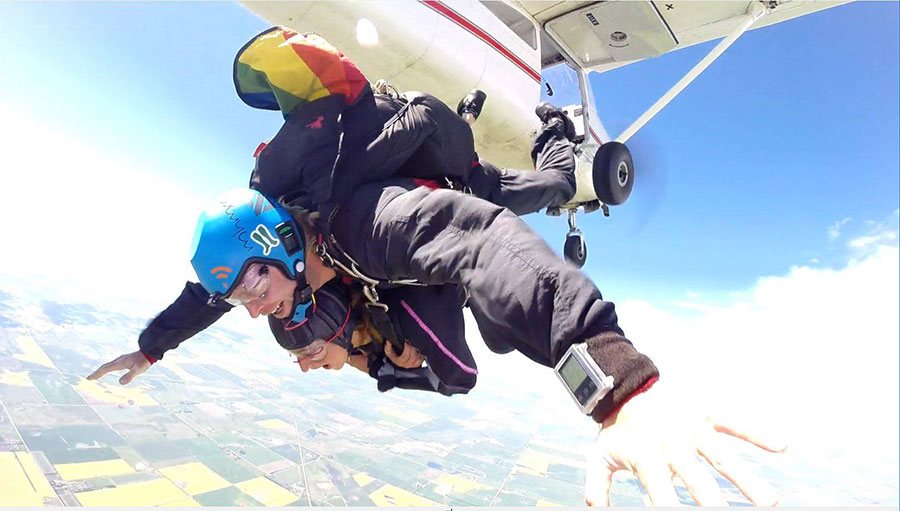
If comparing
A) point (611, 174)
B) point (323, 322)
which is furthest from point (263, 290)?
point (611, 174)

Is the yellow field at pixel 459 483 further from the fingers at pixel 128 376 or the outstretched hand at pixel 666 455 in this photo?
the outstretched hand at pixel 666 455

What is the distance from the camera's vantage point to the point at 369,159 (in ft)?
4.76

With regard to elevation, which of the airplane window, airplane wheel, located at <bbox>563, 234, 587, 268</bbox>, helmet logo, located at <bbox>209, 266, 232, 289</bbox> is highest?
the airplane window

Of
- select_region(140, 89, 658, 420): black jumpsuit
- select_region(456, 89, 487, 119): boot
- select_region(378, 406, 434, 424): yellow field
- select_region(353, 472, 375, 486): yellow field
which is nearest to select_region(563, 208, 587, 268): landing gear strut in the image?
select_region(456, 89, 487, 119): boot

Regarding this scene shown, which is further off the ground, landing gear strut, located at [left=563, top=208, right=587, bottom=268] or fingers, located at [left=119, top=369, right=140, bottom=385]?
fingers, located at [left=119, top=369, right=140, bottom=385]

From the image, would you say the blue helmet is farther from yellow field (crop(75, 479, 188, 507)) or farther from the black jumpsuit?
yellow field (crop(75, 479, 188, 507))

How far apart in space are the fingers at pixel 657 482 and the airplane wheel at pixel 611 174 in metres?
3.65

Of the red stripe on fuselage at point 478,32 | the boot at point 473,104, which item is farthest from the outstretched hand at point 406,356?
the red stripe on fuselage at point 478,32

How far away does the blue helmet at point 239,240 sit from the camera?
4.86ft

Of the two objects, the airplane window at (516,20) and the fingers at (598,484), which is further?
the airplane window at (516,20)

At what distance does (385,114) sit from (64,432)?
13.9 meters

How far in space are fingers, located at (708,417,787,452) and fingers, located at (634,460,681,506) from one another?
119mm

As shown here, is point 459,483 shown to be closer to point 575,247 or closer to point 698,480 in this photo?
point 575,247

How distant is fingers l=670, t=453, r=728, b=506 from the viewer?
0.67 metres
